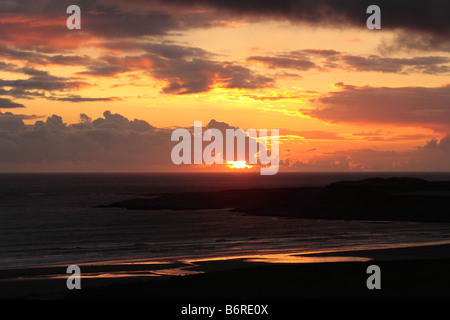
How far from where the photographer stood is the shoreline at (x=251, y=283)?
25.5 m

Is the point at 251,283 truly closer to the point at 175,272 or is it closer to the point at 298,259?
the point at 175,272

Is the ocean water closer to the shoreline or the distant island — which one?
the distant island

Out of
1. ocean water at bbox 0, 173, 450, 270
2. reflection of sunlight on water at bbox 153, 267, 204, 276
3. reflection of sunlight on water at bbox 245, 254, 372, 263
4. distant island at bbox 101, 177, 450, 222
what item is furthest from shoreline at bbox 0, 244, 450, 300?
distant island at bbox 101, 177, 450, 222

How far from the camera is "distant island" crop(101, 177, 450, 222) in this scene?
86.3 m

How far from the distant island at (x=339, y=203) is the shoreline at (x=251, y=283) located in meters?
52.0

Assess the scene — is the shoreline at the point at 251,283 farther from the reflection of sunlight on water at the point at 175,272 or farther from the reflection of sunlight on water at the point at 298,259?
the reflection of sunlight on water at the point at 298,259

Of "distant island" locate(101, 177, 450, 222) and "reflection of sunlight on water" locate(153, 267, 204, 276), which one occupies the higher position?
"distant island" locate(101, 177, 450, 222)

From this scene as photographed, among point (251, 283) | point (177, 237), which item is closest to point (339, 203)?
point (177, 237)

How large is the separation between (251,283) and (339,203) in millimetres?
74012

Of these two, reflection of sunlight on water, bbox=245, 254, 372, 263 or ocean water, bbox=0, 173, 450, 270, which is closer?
reflection of sunlight on water, bbox=245, 254, 372, 263

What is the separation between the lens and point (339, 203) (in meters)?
100

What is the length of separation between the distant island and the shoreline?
5204 cm
